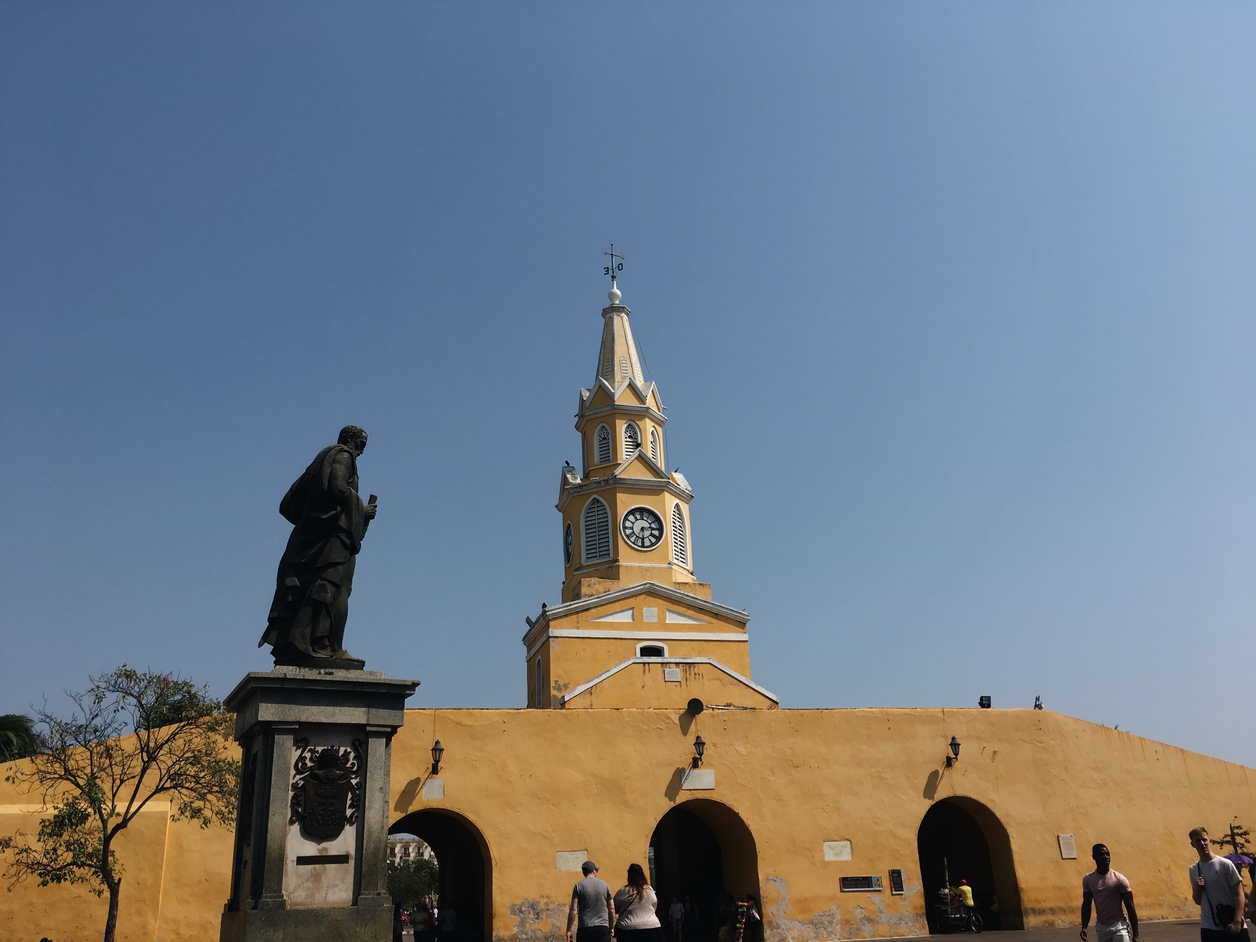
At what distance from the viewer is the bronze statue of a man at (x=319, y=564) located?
8.81 m

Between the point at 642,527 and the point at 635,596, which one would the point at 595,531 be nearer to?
the point at 642,527

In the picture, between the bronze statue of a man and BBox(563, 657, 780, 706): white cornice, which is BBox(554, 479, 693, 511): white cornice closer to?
BBox(563, 657, 780, 706): white cornice

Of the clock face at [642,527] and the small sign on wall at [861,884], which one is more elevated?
the clock face at [642,527]

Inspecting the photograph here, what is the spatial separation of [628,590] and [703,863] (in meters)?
7.60

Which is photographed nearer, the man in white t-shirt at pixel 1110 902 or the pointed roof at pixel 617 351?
the man in white t-shirt at pixel 1110 902

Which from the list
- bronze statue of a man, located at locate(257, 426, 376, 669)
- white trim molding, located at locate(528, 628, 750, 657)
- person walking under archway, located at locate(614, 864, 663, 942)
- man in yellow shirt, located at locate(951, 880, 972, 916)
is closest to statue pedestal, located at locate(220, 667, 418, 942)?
bronze statue of a man, located at locate(257, 426, 376, 669)

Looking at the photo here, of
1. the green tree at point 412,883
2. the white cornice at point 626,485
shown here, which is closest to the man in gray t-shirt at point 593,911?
the white cornice at point 626,485

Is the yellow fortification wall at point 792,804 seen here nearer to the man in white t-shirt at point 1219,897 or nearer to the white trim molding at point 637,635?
the white trim molding at point 637,635

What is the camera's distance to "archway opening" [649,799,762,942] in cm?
1975

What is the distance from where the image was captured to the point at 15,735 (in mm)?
21484

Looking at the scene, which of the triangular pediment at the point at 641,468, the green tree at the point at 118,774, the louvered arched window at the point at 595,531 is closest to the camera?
the green tree at the point at 118,774

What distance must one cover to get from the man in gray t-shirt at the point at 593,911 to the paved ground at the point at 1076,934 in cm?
1115

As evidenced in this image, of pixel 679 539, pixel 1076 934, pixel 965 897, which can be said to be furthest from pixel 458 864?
pixel 1076 934

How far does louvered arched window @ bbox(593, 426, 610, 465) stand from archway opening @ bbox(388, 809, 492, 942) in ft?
39.9
